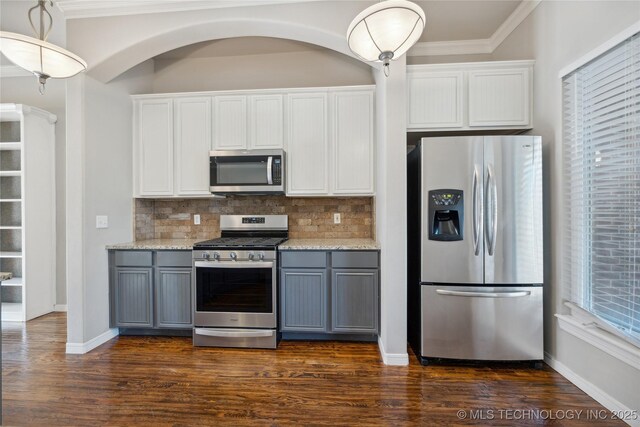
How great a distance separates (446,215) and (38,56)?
2.82 meters

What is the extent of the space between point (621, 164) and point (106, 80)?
4014 mm

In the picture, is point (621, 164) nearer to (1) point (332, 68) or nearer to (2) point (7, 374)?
(1) point (332, 68)

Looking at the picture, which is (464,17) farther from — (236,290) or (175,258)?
(175,258)

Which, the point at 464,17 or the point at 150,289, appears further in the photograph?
the point at 150,289

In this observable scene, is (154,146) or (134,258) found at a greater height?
(154,146)

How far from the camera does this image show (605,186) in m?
1.81

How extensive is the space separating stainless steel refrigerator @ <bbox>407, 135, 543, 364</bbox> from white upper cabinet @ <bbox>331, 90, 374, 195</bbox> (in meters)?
0.73

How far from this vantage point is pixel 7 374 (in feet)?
7.19

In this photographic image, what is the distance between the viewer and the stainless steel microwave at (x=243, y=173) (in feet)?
9.49

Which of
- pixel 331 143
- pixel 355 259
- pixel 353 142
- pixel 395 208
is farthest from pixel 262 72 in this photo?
pixel 355 259

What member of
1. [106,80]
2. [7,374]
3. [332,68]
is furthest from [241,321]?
[332,68]

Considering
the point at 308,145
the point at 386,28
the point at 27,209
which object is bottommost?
the point at 27,209

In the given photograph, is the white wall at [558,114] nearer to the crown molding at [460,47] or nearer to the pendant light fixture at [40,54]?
the crown molding at [460,47]

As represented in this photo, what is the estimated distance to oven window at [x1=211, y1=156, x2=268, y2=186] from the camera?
290cm
